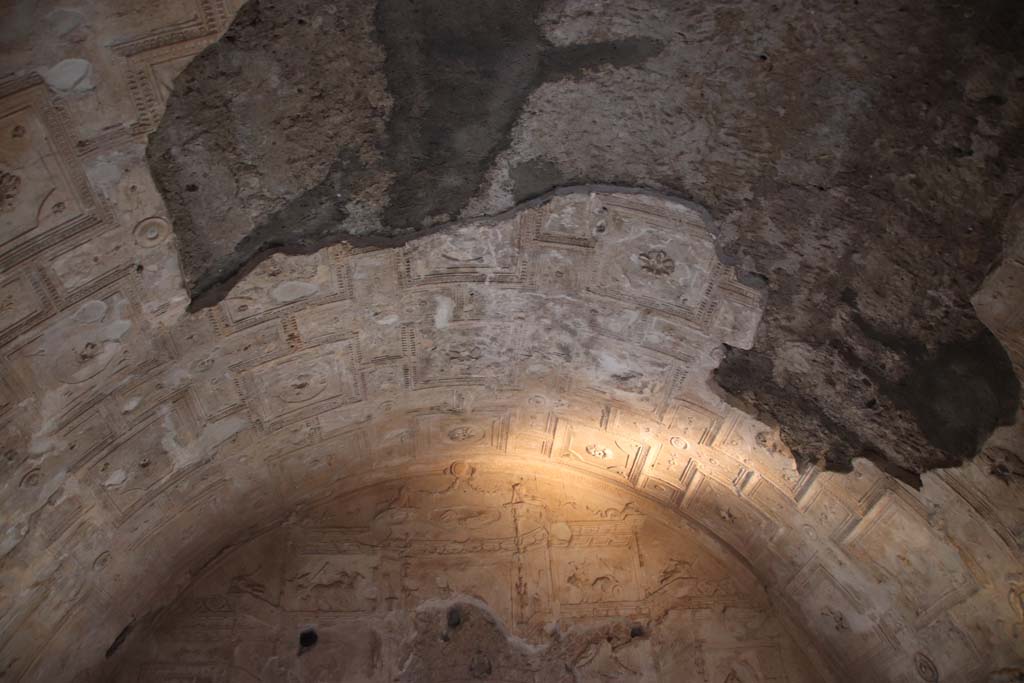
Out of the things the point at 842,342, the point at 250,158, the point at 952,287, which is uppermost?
the point at 250,158

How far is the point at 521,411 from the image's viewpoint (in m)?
6.79

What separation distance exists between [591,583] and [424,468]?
5.66 ft

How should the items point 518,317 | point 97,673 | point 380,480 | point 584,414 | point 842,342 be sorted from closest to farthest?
1. point 842,342
2. point 518,317
3. point 97,673
4. point 584,414
5. point 380,480

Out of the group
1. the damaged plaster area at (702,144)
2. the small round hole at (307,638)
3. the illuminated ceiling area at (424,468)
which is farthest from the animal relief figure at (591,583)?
the damaged plaster area at (702,144)

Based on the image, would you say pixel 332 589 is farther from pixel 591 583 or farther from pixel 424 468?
pixel 591 583

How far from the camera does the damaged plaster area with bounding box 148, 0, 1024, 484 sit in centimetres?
363

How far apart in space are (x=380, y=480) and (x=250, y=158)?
3.95 m

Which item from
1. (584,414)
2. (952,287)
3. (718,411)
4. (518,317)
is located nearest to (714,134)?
(952,287)

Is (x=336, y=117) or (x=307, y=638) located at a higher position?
(x=336, y=117)

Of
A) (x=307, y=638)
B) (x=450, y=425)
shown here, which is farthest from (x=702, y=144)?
(x=307, y=638)

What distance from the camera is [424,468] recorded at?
742cm

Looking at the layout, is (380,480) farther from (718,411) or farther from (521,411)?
(718,411)

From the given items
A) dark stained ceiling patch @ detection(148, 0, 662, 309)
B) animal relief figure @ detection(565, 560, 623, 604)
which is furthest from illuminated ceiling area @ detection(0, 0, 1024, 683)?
dark stained ceiling patch @ detection(148, 0, 662, 309)

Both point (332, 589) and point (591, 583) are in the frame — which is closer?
point (332, 589)
